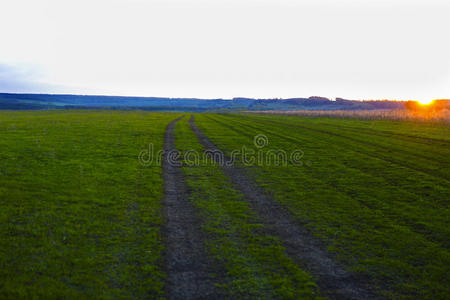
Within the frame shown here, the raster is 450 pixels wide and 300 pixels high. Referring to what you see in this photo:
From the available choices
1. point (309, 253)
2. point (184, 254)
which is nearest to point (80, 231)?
point (184, 254)

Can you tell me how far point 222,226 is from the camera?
9.88 metres

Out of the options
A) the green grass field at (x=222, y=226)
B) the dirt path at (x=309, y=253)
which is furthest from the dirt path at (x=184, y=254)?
the dirt path at (x=309, y=253)

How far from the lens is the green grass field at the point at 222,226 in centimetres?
673

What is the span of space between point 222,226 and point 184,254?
2152 mm

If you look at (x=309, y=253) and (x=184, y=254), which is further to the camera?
(x=309, y=253)

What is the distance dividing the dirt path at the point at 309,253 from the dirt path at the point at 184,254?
217 cm

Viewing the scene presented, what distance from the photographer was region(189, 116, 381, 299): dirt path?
6586mm

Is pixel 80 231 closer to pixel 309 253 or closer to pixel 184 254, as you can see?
pixel 184 254

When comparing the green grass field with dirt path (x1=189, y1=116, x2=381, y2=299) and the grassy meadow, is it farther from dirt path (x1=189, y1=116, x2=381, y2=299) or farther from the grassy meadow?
dirt path (x1=189, y1=116, x2=381, y2=299)

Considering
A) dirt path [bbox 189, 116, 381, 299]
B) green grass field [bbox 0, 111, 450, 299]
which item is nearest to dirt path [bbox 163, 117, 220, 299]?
green grass field [bbox 0, 111, 450, 299]

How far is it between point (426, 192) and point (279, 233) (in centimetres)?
833

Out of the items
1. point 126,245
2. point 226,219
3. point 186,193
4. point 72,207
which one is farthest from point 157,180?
point 126,245

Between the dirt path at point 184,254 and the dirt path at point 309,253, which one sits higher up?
Answer: the dirt path at point 184,254

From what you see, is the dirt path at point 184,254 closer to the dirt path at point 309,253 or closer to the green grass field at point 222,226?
the green grass field at point 222,226
